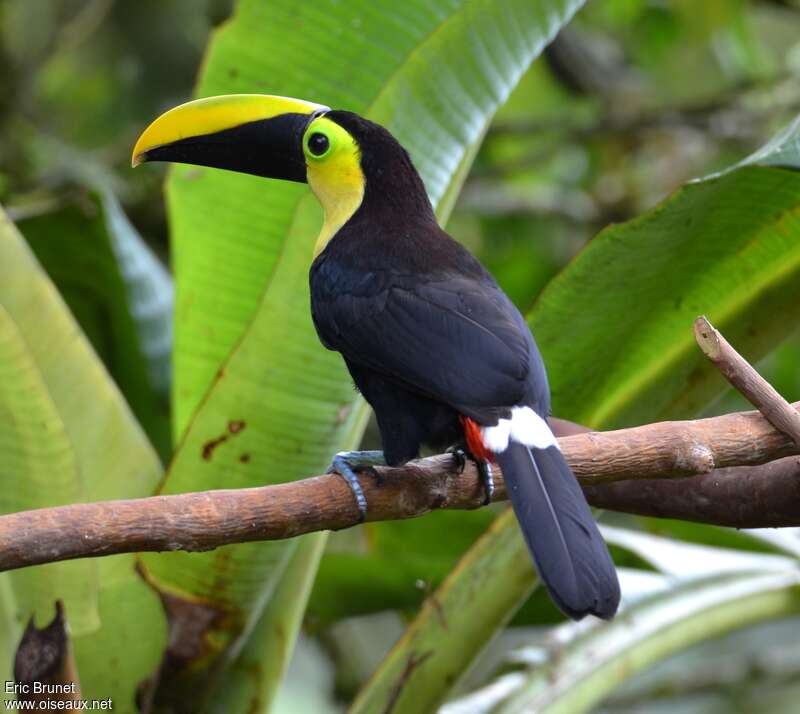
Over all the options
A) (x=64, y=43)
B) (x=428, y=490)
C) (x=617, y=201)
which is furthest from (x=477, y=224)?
(x=428, y=490)

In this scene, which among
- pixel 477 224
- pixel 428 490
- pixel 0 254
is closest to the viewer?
pixel 428 490

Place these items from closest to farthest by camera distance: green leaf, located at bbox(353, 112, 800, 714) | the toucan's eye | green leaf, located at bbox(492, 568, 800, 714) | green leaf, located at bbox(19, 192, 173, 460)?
green leaf, located at bbox(353, 112, 800, 714), the toucan's eye, green leaf, located at bbox(492, 568, 800, 714), green leaf, located at bbox(19, 192, 173, 460)

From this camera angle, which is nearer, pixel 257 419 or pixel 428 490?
pixel 428 490

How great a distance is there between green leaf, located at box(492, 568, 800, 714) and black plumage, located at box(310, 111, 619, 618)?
53 cm

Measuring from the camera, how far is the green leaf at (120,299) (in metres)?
2.34

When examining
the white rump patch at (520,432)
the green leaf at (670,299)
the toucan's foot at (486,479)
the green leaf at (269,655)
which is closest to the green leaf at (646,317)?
the green leaf at (670,299)

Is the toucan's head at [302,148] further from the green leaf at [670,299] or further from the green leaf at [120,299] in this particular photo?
the green leaf at [120,299]

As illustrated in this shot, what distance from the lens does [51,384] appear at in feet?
5.94

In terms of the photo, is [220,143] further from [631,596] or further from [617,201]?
[617,201]

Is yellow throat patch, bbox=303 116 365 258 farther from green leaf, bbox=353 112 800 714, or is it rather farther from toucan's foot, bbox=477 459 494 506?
toucan's foot, bbox=477 459 494 506

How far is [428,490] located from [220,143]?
686 millimetres

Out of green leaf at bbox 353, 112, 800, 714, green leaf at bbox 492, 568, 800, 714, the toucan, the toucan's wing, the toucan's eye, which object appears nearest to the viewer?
the toucan

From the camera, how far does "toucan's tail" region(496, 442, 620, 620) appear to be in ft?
4.09

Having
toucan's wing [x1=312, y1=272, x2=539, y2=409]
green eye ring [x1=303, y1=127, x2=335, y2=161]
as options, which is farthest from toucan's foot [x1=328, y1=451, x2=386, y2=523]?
green eye ring [x1=303, y1=127, x2=335, y2=161]
